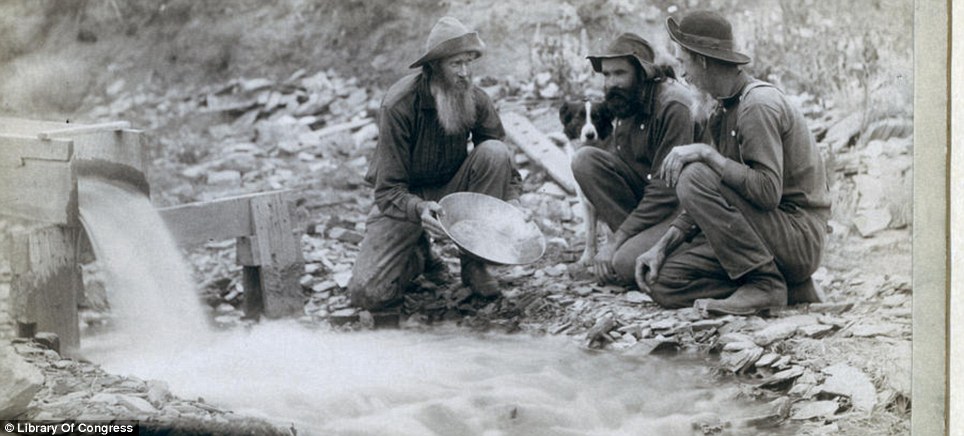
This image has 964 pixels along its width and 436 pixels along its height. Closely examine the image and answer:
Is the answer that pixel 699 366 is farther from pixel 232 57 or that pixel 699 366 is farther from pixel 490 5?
pixel 232 57

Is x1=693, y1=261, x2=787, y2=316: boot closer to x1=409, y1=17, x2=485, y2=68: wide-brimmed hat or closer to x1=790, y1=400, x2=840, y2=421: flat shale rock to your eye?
x1=790, y1=400, x2=840, y2=421: flat shale rock

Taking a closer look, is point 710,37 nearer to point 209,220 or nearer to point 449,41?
point 449,41

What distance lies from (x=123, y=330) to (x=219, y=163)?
974 mm

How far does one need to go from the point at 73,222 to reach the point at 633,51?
2.92 meters

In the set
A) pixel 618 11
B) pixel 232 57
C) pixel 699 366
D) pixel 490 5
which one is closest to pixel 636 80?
pixel 618 11

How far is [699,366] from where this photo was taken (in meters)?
6.61

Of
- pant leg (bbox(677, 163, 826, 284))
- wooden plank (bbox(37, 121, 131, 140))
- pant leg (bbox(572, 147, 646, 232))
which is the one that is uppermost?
wooden plank (bbox(37, 121, 131, 140))

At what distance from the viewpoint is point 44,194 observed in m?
6.81

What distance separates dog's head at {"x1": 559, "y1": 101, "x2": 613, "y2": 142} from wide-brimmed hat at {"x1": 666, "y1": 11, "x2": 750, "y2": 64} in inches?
20.7

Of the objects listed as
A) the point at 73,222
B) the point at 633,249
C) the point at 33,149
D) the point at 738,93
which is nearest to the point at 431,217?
the point at 633,249

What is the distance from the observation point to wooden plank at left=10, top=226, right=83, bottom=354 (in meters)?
6.77

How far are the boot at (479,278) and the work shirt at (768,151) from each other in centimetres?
105

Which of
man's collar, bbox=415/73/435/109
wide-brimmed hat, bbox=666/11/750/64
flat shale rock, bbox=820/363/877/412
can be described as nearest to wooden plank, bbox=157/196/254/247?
man's collar, bbox=415/73/435/109

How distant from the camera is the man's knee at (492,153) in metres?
6.85
